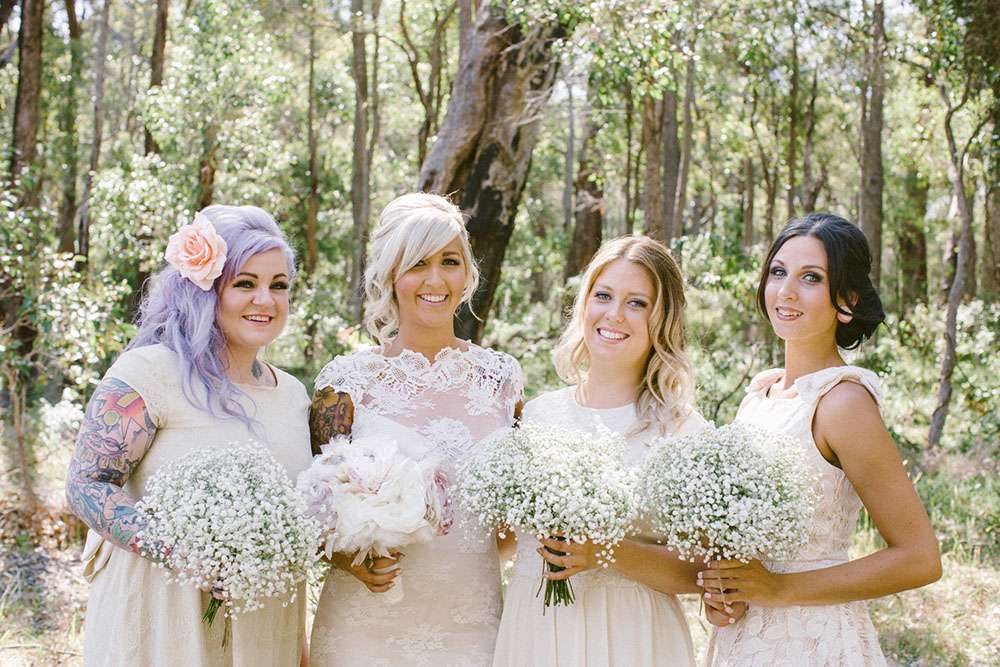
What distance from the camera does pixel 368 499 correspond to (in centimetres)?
287

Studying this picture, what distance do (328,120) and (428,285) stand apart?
2316cm

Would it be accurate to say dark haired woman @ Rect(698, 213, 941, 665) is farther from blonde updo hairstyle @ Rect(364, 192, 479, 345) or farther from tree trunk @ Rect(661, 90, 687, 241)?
tree trunk @ Rect(661, 90, 687, 241)

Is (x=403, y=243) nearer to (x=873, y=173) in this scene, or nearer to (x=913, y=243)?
(x=873, y=173)

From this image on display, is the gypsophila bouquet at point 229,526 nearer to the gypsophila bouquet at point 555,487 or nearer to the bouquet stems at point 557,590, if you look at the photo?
the gypsophila bouquet at point 555,487

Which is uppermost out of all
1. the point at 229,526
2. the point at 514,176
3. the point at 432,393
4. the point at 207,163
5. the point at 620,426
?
the point at 207,163

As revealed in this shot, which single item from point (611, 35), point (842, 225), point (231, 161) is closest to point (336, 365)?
point (842, 225)

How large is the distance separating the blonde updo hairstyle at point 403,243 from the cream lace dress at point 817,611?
1.44 meters

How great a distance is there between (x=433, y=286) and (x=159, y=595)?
4.92 ft

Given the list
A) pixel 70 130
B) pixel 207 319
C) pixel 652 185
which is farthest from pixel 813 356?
pixel 70 130

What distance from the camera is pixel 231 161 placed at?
15883 millimetres

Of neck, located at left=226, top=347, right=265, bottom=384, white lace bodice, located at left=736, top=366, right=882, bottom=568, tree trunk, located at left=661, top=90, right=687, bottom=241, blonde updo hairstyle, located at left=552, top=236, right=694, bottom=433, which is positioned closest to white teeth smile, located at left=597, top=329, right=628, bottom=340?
blonde updo hairstyle, located at left=552, top=236, right=694, bottom=433

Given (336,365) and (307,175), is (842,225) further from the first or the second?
(307,175)

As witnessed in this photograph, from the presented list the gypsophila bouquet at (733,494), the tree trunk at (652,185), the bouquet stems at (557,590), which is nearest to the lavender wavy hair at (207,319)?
the bouquet stems at (557,590)

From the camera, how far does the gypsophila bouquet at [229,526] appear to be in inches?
100
